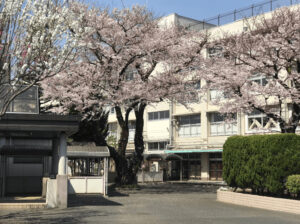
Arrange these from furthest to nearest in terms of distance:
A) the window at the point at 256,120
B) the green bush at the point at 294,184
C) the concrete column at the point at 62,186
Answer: the window at the point at 256,120, the green bush at the point at 294,184, the concrete column at the point at 62,186

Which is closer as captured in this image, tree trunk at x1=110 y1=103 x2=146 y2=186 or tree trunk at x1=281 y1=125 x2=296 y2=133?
tree trunk at x1=281 y1=125 x2=296 y2=133

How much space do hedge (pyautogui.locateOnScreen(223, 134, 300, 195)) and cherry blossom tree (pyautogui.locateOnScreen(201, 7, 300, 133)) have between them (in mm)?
2893

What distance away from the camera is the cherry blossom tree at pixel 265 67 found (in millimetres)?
21953

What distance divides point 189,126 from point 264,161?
3124 centimetres

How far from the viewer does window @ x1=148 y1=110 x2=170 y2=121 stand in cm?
5304

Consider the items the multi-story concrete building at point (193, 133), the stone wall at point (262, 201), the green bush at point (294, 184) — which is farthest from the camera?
the multi-story concrete building at point (193, 133)

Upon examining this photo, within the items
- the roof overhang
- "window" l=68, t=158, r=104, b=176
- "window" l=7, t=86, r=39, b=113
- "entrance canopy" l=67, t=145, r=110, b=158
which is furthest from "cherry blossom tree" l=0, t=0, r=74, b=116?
"window" l=68, t=158, r=104, b=176

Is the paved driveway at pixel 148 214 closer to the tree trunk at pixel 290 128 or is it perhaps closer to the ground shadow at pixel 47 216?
the ground shadow at pixel 47 216

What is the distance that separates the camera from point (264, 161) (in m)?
18.9

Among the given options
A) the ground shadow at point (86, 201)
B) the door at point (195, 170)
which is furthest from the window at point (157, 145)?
the ground shadow at point (86, 201)

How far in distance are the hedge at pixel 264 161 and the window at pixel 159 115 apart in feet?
104

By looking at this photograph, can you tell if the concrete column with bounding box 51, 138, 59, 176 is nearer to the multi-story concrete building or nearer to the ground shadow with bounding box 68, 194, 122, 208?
the ground shadow with bounding box 68, 194, 122, 208

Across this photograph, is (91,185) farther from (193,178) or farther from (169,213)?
(193,178)

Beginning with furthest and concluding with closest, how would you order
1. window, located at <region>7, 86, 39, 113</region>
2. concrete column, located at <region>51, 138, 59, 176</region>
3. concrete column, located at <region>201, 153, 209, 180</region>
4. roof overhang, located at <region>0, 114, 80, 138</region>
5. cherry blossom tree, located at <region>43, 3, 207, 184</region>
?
concrete column, located at <region>201, 153, 209, 180</region> → cherry blossom tree, located at <region>43, 3, 207, 184</region> → concrete column, located at <region>51, 138, 59, 176</region> → window, located at <region>7, 86, 39, 113</region> → roof overhang, located at <region>0, 114, 80, 138</region>
